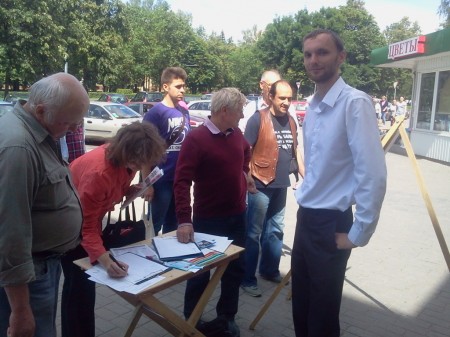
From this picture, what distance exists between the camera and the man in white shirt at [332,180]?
2.05m

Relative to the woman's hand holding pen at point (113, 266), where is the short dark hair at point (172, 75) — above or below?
above

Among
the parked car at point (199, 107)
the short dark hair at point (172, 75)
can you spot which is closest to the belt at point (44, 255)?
the short dark hair at point (172, 75)

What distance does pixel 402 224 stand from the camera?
6398 millimetres

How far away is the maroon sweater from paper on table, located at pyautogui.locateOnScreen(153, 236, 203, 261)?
221mm

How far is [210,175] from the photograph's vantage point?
9.82ft

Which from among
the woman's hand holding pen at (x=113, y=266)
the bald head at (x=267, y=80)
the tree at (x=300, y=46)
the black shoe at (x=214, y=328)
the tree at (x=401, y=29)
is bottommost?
the black shoe at (x=214, y=328)

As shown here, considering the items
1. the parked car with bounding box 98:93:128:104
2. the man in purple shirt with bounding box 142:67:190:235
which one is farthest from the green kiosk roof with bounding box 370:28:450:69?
the parked car with bounding box 98:93:128:104

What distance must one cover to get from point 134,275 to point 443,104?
12.6 metres

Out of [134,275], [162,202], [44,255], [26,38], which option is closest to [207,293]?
[134,275]

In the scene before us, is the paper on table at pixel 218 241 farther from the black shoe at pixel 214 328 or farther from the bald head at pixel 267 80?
the bald head at pixel 267 80

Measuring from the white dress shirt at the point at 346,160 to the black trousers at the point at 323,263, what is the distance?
0.28ft

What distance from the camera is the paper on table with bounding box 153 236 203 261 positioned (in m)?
2.40

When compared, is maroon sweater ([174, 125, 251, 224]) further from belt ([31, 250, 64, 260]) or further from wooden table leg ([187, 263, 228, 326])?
belt ([31, 250, 64, 260])

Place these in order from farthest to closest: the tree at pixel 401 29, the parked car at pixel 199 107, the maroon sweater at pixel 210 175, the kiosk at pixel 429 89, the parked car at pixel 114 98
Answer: the tree at pixel 401 29
the parked car at pixel 114 98
the parked car at pixel 199 107
the kiosk at pixel 429 89
the maroon sweater at pixel 210 175
